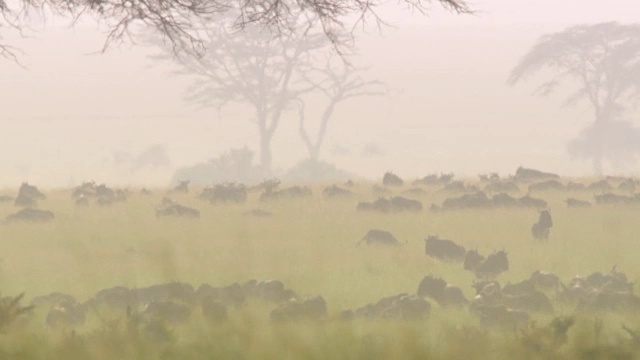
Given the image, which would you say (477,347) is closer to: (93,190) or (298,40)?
(93,190)

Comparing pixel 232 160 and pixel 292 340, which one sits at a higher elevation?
pixel 232 160

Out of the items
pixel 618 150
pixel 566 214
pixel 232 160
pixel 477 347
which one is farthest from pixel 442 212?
pixel 618 150

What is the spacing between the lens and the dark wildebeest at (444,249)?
42.3 feet

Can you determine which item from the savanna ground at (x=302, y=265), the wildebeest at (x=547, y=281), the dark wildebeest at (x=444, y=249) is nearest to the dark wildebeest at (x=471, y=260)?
the savanna ground at (x=302, y=265)

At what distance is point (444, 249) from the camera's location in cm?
1298

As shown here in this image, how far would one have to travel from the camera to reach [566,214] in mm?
17750

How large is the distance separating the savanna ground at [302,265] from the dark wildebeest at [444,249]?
0.46ft

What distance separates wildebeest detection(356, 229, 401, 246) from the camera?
46.5ft

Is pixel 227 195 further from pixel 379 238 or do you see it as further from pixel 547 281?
pixel 547 281

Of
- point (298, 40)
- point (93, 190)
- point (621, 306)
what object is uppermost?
point (298, 40)

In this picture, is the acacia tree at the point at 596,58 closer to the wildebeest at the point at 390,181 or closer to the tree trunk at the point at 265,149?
the tree trunk at the point at 265,149

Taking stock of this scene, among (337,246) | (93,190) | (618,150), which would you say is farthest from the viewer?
(618,150)

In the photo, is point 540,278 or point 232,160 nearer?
point 540,278

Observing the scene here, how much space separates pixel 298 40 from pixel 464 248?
3361cm
